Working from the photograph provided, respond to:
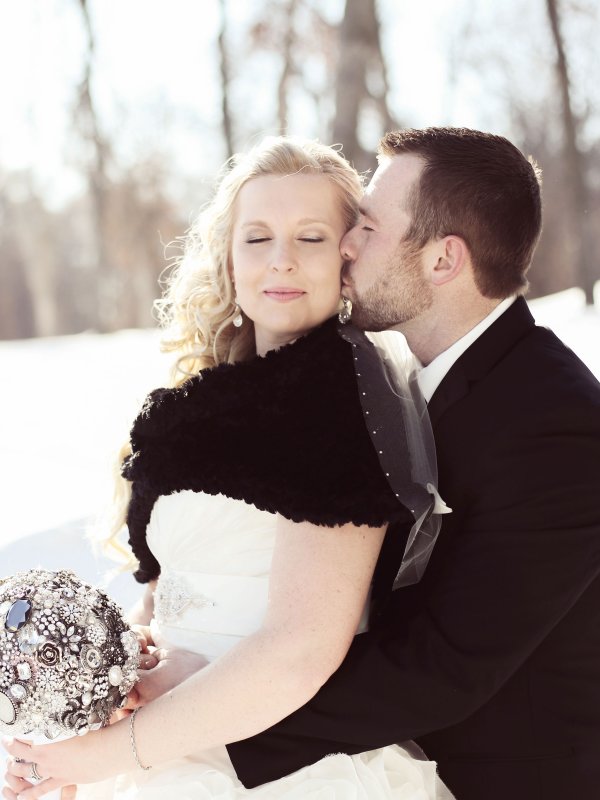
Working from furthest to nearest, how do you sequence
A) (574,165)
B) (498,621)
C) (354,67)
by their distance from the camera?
1. (574,165)
2. (354,67)
3. (498,621)

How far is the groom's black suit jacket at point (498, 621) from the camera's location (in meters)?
1.85

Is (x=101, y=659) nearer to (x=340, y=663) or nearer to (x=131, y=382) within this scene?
(x=340, y=663)

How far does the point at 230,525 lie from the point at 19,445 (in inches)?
196

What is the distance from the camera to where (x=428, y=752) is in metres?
2.11

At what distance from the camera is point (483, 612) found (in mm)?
1839

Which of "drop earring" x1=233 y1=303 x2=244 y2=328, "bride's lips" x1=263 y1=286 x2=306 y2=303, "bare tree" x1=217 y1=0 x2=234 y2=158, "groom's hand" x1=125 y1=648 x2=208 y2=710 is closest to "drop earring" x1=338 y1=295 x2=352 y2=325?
"bride's lips" x1=263 y1=286 x2=306 y2=303

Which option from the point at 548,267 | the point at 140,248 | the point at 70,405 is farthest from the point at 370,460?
the point at 548,267

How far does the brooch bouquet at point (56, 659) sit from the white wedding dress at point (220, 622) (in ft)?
0.76

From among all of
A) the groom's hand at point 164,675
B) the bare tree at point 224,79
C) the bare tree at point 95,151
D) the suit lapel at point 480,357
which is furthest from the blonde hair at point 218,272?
the bare tree at point 95,151

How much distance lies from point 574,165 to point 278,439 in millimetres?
8909

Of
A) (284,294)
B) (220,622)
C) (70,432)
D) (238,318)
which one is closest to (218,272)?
(238,318)

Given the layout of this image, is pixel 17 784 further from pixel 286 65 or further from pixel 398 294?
pixel 286 65

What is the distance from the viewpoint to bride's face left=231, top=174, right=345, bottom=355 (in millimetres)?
2314

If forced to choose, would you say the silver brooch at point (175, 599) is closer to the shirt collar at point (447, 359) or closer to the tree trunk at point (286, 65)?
the shirt collar at point (447, 359)
